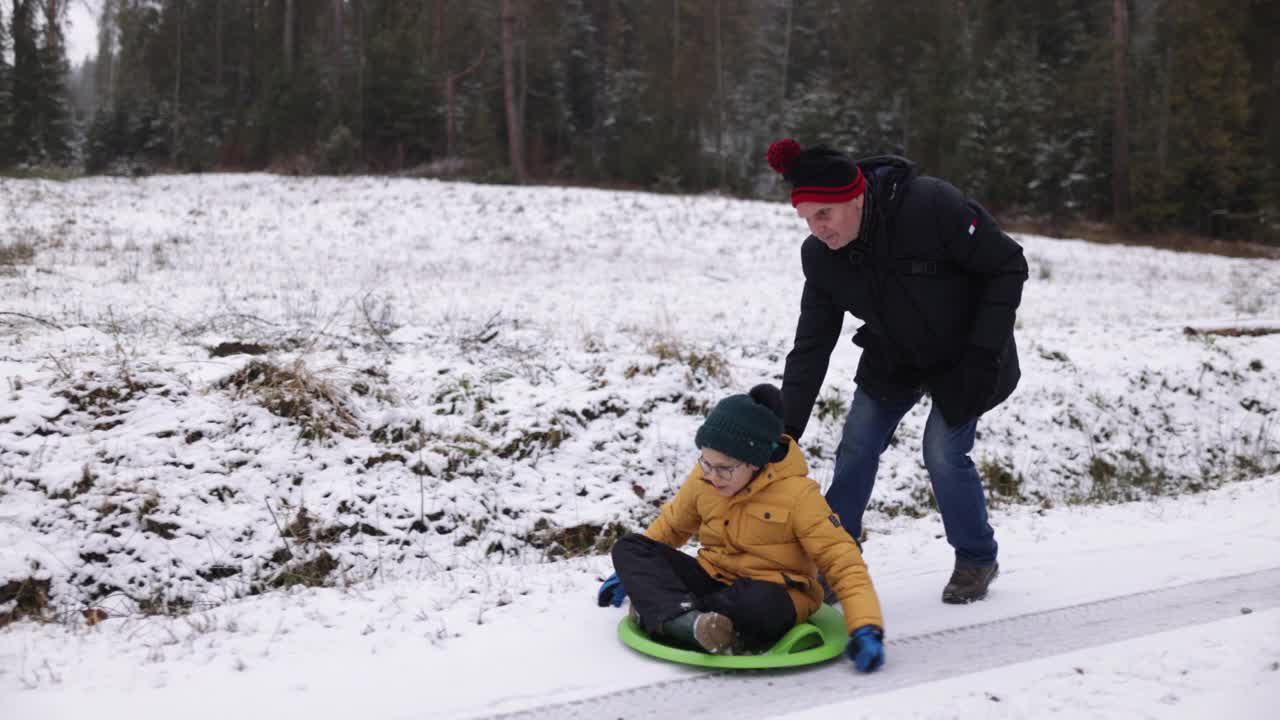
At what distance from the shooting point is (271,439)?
5484 mm

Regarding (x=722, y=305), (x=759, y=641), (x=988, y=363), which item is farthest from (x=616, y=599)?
(x=722, y=305)

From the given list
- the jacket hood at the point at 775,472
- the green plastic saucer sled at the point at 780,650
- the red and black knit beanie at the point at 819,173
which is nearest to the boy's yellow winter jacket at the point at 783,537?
the jacket hood at the point at 775,472

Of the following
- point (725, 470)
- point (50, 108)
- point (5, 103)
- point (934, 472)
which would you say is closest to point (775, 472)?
point (725, 470)

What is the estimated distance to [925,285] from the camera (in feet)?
12.5

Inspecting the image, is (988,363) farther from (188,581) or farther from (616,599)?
(188,581)

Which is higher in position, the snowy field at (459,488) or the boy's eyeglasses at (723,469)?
the boy's eyeglasses at (723,469)

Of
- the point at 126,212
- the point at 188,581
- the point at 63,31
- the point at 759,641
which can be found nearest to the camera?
the point at 759,641

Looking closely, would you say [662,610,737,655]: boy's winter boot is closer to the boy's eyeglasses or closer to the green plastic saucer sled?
the green plastic saucer sled

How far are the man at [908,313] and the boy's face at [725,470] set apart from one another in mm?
498

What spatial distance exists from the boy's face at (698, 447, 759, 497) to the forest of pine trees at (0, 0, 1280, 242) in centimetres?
2584

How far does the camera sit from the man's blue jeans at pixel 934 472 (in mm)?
4051

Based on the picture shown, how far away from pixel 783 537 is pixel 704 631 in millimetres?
502

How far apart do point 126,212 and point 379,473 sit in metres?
14.0

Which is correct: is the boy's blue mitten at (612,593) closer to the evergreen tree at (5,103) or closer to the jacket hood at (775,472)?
the jacket hood at (775,472)
